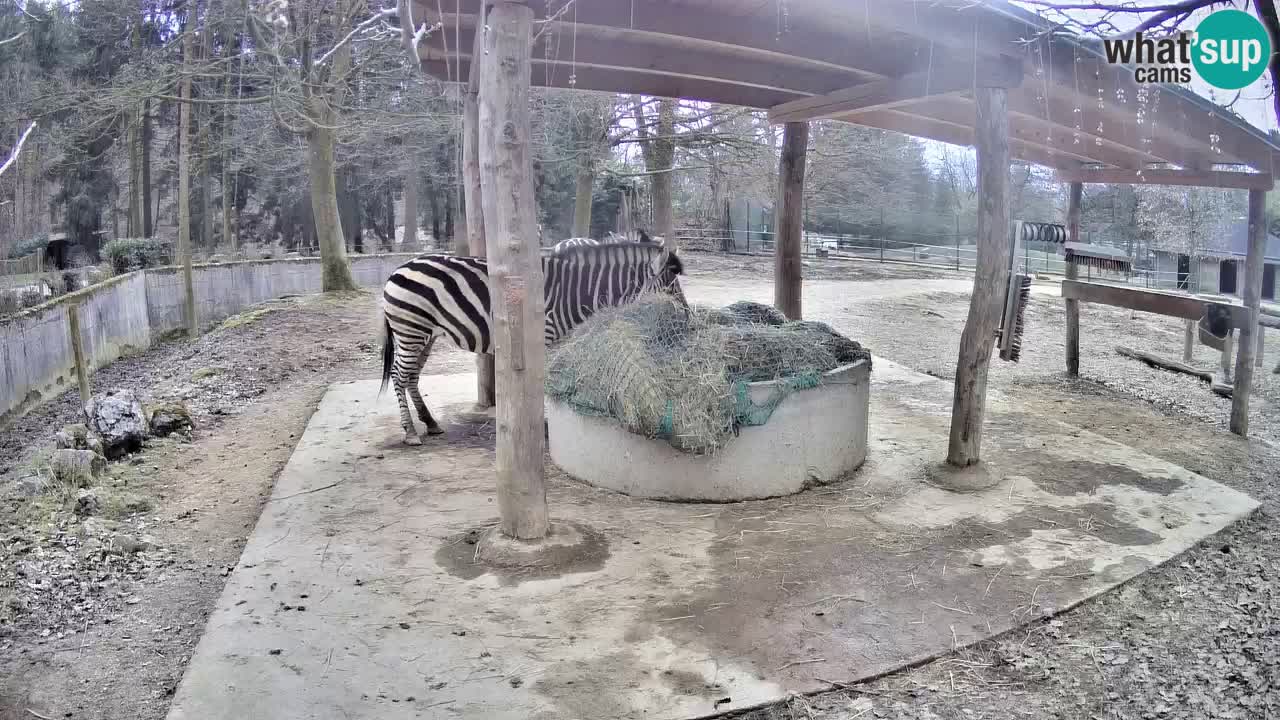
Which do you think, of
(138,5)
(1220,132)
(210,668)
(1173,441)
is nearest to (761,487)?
(210,668)

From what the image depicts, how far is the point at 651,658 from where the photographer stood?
347 cm

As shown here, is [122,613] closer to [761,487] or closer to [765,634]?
[765,634]

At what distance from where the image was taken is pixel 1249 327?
781 centimetres

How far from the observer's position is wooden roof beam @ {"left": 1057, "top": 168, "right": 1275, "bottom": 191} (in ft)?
26.8

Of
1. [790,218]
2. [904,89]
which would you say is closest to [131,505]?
[790,218]

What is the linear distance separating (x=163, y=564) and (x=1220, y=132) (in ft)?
28.6

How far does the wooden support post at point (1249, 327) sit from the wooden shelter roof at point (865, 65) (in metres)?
0.49

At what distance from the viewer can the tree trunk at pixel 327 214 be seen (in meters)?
15.7

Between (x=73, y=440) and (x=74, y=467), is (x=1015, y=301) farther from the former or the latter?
(x=73, y=440)

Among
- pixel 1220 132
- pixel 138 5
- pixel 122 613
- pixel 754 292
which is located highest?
pixel 138 5

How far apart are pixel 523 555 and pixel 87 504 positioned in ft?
10.2

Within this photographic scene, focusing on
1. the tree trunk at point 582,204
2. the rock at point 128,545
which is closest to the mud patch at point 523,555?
the rock at point 128,545

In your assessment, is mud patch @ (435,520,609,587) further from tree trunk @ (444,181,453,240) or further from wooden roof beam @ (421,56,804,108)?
tree trunk @ (444,181,453,240)

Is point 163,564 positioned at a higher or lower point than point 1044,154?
lower
